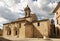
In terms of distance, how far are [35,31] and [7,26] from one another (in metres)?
13.4

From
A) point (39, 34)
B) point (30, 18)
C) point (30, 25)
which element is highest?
point (30, 18)

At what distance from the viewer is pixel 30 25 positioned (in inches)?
1410

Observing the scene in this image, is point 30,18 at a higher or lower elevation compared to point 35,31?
higher

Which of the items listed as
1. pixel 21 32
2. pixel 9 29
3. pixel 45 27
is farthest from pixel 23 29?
pixel 9 29

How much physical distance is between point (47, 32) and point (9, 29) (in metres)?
16.5

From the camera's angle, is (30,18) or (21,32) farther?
(30,18)

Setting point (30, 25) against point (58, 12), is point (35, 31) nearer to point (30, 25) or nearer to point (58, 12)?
point (30, 25)

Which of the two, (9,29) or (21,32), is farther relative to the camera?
(9,29)

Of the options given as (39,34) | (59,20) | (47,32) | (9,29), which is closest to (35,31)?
(39,34)

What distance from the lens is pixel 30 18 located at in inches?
1741

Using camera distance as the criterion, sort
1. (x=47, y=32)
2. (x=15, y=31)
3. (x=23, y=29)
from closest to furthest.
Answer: (x=47, y=32), (x=23, y=29), (x=15, y=31)

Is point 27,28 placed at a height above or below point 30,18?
below

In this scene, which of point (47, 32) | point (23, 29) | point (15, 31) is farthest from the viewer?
point (15, 31)

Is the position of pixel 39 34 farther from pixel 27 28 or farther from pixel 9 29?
pixel 9 29
